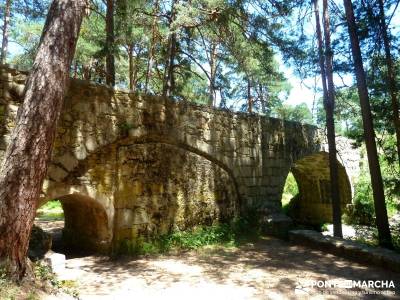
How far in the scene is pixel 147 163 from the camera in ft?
20.8

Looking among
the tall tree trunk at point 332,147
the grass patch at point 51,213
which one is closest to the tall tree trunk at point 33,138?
the tall tree trunk at point 332,147

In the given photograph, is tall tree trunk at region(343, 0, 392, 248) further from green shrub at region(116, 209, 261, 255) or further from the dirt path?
green shrub at region(116, 209, 261, 255)

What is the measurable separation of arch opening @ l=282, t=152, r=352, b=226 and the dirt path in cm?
641

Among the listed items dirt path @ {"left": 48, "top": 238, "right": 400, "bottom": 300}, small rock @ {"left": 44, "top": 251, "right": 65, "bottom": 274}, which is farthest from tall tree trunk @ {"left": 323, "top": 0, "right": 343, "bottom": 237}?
small rock @ {"left": 44, "top": 251, "right": 65, "bottom": 274}

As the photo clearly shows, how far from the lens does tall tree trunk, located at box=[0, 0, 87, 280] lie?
335 cm

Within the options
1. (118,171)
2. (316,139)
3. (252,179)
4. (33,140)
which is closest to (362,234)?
(316,139)

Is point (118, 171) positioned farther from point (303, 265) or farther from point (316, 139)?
point (316, 139)

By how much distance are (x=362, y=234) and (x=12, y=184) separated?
9850 millimetres

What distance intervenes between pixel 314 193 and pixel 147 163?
9.09 meters

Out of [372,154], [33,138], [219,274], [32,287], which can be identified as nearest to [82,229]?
[219,274]

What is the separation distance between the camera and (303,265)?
571cm

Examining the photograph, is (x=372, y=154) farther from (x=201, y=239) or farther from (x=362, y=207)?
(x=362, y=207)

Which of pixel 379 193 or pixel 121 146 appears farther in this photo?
pixel 379 193

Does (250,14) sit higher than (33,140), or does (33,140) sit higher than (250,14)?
(250,14)
